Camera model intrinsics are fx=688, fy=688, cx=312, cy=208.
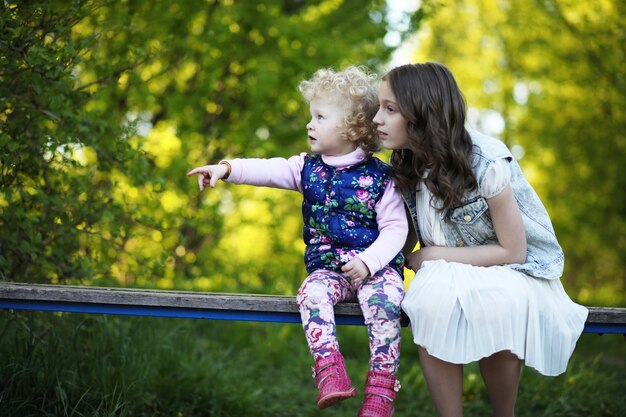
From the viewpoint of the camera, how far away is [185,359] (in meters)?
4.01

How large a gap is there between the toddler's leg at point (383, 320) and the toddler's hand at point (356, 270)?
0.06 meters

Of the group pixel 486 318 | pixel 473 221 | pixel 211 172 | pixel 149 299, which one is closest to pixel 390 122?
pixel 473 221

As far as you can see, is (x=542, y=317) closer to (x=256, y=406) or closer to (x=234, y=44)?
(x=256, y=406)

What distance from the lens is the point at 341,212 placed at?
9.37 feet

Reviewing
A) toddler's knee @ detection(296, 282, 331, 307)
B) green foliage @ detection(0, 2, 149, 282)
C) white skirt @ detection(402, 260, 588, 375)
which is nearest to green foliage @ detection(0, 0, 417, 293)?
green foliage @ detection(0, 2, 149, 282)

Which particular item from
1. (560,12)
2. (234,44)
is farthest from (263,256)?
(560,12)

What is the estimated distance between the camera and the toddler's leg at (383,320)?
2531 mm

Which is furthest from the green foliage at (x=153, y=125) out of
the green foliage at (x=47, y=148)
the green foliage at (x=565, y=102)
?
the green foliage at (x=565, y=102)

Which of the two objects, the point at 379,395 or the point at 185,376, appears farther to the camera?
the point at 185,376

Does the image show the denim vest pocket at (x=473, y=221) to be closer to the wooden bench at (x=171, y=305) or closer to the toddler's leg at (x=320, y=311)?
the wooden bench at (x=171, y=305)

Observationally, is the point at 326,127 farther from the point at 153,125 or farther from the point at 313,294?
the point at 153,125

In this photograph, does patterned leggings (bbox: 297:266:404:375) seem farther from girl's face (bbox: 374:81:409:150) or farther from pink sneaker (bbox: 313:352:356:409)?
girl's face (bbox: 374:81:409:150)

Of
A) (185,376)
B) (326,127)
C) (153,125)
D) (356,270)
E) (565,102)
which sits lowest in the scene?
(565,102)

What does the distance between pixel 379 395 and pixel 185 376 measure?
1.52 meters
